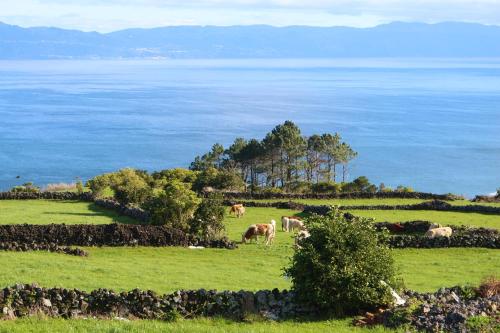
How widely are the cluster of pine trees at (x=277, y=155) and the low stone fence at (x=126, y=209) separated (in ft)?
133

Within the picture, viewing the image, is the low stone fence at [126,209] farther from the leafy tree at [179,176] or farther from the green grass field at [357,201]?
the leafy tree at [179,176]

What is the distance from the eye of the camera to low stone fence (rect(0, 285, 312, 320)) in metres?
13.7

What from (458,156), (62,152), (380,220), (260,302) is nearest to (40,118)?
(62,152)

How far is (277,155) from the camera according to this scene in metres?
87.4

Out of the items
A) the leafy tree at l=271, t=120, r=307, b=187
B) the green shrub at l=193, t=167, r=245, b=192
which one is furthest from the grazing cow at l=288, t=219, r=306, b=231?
the leafy tree at l=271, t=120, r=307, b=187

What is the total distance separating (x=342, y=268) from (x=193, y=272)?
7.73 metres

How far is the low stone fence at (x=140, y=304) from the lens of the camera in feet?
44.9

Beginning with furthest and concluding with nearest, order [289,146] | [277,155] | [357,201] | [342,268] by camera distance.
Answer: [277,155], [289,146], [357,201], [342,268]

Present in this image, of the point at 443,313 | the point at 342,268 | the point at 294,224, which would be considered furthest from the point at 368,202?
the point at 443,313

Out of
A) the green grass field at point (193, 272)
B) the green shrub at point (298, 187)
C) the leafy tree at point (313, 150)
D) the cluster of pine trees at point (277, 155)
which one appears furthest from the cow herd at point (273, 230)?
the leafy tree at point (313, 150)

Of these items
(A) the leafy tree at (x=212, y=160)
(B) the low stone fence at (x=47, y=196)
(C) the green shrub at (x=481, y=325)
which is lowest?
(C) the green shrub at (x=481, y=325)

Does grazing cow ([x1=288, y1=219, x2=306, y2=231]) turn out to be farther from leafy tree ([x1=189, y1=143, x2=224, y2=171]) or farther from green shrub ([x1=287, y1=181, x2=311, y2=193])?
leafy tree ([x1=189, y1=143, x2=224, y2=171])

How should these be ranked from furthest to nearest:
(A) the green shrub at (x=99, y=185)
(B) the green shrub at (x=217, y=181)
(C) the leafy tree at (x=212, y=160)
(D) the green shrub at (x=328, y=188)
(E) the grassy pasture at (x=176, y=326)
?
(C) the leafy tree at (x=212, y=160), (D) the green shrub at (x=328, y=188), (B) the green shrub at (x=217, y=181), (A) the green shrub at (x=99, y=185), (E) the grassy pasture at (x=176, y=326)

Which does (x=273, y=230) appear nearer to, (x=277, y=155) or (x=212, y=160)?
(x=212, y=160)
